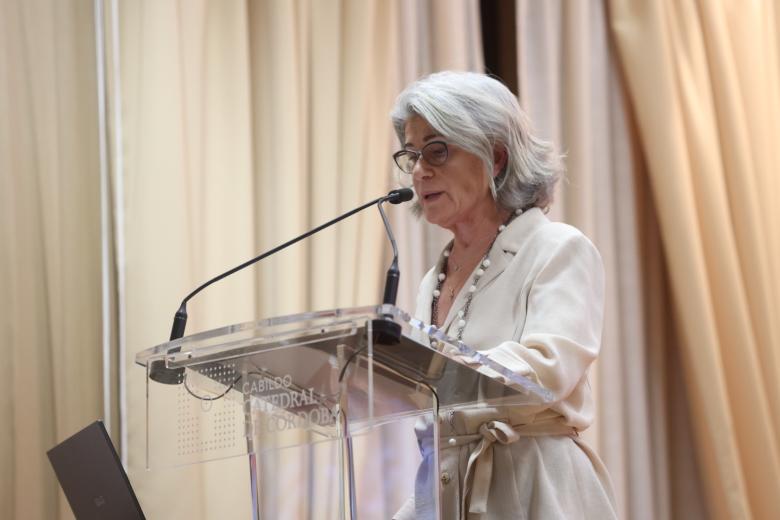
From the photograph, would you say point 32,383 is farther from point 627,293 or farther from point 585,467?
point 627,293

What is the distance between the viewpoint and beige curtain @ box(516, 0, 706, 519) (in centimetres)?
324

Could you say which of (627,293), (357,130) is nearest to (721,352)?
(627,293)

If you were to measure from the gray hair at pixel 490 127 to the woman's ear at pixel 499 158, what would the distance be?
0.03ft

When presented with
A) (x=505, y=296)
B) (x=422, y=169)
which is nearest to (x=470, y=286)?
(x=505, y=296)

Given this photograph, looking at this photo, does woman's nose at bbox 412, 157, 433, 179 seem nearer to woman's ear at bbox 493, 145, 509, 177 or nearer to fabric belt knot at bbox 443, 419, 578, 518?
woman's ear at bbox 493, 145, 509, 177

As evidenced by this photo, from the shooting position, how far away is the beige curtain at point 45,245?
249 centimetres

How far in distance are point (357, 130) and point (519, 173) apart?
104 centimetres

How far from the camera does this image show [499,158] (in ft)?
6.79

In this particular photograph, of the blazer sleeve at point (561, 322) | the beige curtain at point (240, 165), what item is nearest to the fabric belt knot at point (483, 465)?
the blazer sleeve at point (561, 322)

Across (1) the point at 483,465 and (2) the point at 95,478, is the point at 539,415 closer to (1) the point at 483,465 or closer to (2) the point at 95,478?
(1) the point at 483,465

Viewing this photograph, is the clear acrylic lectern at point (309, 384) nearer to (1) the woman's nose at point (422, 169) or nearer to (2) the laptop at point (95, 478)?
(2) the laptop at point (95, 478)

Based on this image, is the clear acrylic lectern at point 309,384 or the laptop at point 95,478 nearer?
the clear acrylic lectern at point 309,384

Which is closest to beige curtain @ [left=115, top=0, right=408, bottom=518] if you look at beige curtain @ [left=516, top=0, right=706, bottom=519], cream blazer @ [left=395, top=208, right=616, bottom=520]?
beige curtain @ [left=516, top=0, right=706, bottom=519]

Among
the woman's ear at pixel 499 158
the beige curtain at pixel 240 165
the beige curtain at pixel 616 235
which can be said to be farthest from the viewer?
the beige curtain at pixel 616 235
